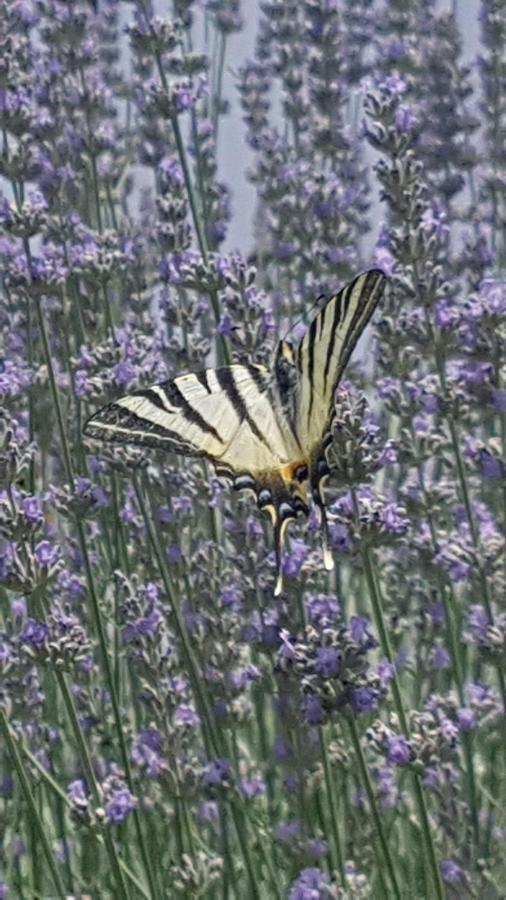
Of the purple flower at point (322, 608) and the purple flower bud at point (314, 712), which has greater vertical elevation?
the purple flower at point (322, 608)

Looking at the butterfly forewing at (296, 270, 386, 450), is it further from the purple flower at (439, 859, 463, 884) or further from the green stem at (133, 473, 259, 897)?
the purple flower at (439, 859, 463, 884)

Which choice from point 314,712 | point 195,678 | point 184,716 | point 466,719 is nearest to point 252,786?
point 184,716

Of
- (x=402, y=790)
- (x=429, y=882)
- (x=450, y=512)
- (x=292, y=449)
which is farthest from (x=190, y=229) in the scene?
(x=429, y=882)

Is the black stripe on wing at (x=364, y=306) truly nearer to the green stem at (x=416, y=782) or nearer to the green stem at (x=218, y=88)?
the green stem at (x=416, y=782)

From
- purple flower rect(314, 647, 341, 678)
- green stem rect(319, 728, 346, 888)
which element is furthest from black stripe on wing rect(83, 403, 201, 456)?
green stem rect(319, 728, 346, 888)

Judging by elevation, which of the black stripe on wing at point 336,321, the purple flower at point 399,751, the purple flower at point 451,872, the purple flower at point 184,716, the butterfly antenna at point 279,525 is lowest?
the purple flower at point 451,872

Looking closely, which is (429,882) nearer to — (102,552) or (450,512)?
(450,512)

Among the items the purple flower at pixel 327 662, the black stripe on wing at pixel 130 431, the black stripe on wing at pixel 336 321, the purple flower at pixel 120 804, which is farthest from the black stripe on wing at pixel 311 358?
the purple flower at pixel 120 804
